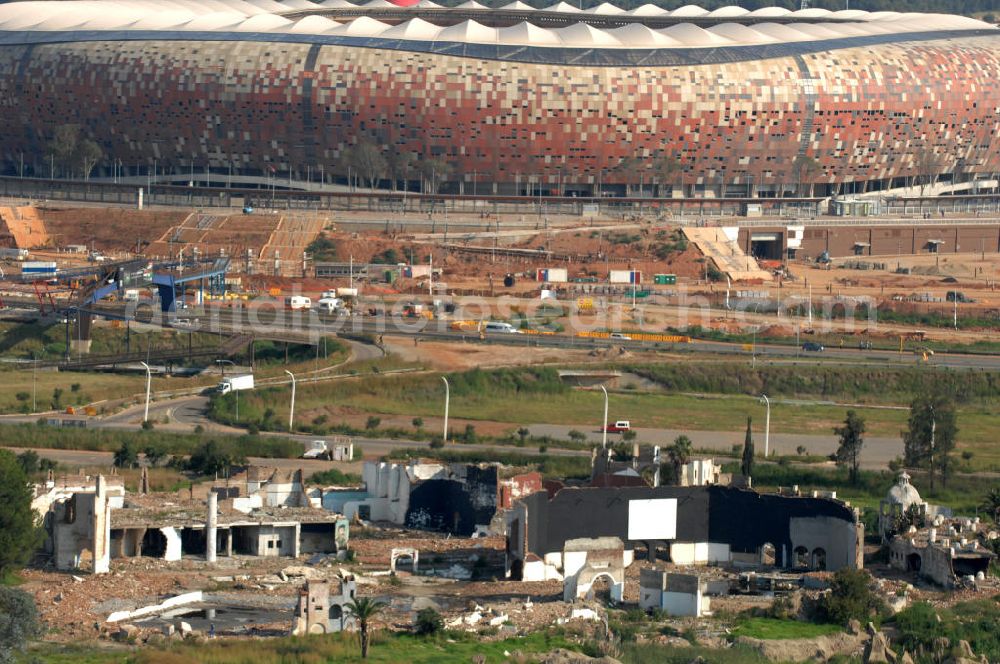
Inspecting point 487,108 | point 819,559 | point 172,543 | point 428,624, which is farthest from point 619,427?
point 487,108

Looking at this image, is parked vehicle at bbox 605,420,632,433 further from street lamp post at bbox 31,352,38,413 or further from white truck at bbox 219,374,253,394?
street lamp post at bbox 31,352,38,413

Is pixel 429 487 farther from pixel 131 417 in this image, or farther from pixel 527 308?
pixel 527 308

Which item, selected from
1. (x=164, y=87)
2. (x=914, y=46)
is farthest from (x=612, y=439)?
(x=914, y=46)

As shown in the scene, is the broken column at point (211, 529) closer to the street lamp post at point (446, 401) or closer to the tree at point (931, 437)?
the street lamp post at point (446, 401)

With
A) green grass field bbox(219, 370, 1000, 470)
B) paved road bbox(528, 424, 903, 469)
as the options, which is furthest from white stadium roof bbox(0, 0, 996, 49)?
paved road bbox(528, 424, 903, 469)

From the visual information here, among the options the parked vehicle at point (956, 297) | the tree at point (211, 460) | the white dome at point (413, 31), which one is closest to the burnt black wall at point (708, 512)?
the tree at point (211, 460)

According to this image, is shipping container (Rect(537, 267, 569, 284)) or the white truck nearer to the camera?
the white truck

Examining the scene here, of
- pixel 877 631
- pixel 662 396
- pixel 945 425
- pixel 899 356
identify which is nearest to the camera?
pixel 877 631
